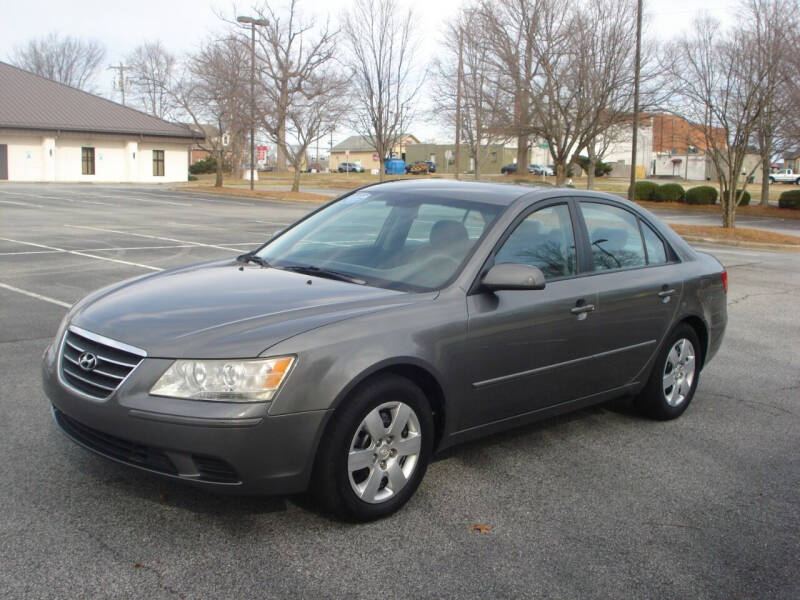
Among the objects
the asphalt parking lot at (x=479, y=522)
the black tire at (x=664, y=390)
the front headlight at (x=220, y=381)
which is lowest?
the asphalt parking lot at (x=479, y=522)

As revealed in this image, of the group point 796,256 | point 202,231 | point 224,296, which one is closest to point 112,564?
point 224,296

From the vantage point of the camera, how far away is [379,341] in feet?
12.4

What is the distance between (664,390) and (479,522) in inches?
89.2

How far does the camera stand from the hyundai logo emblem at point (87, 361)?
12.2 feet

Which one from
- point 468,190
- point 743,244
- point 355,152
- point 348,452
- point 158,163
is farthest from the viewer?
point 355,152

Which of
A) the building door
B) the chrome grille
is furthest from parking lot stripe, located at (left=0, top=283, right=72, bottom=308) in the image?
the building door

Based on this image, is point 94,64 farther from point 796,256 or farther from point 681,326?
point 681,326

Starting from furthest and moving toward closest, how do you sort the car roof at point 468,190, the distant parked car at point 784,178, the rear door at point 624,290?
1. the distant parked car at point 784,178
2. the rear door at point 624,290
3. the car roof at point 468,190

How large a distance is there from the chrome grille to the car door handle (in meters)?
2.45

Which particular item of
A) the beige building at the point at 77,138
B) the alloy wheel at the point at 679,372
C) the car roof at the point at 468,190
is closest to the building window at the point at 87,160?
the beige building at the point at 77,138

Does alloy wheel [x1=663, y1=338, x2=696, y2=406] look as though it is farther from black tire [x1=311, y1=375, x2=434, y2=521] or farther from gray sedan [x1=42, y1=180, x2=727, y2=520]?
black tire [x1=311, y1=375, x2=434, y2=521]

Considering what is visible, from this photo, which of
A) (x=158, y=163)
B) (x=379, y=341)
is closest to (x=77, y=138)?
(x=158, y=163)

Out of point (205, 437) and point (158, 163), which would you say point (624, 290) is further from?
point (158, 163)

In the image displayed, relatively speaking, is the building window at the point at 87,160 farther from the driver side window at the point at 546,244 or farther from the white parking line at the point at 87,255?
the driver side window at the point at 546,244
